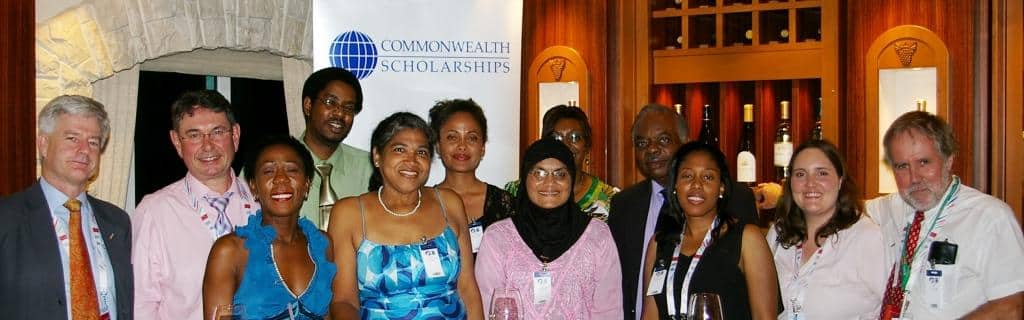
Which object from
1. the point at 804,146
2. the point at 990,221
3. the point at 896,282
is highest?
the point at 804,146

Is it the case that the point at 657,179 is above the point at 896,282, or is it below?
above

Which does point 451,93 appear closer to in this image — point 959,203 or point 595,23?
point 595,23

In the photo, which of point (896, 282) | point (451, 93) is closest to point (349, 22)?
point (451, 93)

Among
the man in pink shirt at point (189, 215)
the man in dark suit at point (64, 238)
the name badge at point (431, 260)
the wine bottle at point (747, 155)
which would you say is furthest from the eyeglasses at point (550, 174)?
the wine bottle at point (747, 155)

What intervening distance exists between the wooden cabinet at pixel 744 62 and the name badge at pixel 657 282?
7.68 feet

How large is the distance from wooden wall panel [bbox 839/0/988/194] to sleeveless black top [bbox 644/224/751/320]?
224 cm

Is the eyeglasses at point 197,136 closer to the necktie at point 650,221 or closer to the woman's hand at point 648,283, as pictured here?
the woman's hand at point 648,283

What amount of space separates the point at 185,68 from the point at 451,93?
4.78ft

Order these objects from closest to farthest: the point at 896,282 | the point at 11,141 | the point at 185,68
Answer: the point at 896,282 → the point at 11,141 → the point at 185,68

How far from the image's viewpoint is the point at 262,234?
121 inches

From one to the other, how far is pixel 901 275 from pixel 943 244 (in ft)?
0.53

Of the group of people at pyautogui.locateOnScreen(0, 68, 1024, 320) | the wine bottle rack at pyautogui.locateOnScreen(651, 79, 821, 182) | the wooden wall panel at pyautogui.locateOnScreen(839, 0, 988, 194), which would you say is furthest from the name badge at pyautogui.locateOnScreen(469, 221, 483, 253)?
the wooden wall panel at pyautogui.locateOnScreen(839, 0, 988, 194)

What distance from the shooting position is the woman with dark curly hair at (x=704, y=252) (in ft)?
10.8

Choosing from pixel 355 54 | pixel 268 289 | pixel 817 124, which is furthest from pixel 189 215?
pixel 817 124
